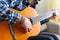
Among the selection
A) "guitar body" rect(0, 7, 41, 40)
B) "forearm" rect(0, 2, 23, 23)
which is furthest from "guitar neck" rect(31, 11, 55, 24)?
"forearm" rect(0, 2, 23, 23)

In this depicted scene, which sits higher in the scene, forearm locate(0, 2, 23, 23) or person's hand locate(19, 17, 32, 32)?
forearm locate(0, 2, 23, 23)

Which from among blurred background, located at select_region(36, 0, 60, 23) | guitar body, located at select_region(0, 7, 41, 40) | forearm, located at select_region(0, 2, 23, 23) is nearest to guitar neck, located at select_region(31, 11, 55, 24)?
guitar body, located at select_region(0, 7, 41, 40)

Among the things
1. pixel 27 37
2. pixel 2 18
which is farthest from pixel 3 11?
pixel 27 37

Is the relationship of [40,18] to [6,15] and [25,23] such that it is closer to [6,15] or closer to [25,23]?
[25,23]

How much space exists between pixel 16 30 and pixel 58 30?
1.08 meters

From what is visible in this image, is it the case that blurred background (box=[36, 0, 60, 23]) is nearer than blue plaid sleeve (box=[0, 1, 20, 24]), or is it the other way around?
blue plaid sleeve (box=[0, 1, 20, 24])

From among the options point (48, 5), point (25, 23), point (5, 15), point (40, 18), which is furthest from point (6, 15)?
point (48, 5)

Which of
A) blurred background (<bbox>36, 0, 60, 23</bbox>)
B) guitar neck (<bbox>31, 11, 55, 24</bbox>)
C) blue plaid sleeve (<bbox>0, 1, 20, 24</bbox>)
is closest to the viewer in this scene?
blue plaid sleeve (<bbox>0, 1, 20, 24</bbox>)

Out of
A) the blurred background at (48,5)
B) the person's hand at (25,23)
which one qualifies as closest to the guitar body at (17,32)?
the person's hand at (25,23)

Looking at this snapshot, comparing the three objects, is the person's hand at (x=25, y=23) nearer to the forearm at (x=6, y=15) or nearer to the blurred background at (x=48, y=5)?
the forearm at (x=6, y=15)

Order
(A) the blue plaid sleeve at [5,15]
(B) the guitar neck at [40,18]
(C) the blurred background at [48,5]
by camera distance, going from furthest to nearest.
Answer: (C) the blurred background at [48,5], (B) the guitar neck at [40,18], (A) the blue plaid sleeve at [5,15]

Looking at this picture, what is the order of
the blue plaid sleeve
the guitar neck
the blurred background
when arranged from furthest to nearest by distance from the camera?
the blurred background
the guitar neck
the blue plaid sleeve

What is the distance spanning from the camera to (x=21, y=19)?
843mm

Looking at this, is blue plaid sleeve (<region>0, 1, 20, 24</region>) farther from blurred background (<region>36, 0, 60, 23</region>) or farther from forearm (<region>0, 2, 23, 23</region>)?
blurred background (<region>36, 0, 60, 23</region>)
